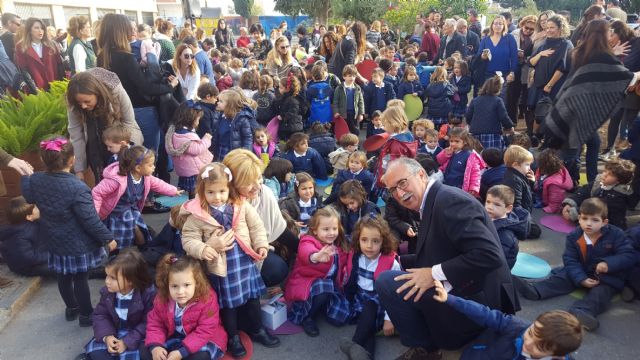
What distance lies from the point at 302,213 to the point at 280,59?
479 cm

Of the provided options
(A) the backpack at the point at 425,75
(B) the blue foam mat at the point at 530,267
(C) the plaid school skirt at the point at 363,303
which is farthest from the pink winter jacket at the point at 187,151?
(A) the backpack at the point at 425,75

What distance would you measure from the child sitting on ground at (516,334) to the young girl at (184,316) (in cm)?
149

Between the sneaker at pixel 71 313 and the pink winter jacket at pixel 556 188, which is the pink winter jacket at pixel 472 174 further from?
the sneaker at pixel 71 313

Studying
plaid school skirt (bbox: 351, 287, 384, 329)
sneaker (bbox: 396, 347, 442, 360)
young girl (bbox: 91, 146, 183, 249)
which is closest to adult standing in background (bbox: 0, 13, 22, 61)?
young girl (bbox: 91, 146, 183, 249)

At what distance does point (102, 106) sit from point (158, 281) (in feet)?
7.10

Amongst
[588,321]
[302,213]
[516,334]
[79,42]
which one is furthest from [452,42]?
[516,334]

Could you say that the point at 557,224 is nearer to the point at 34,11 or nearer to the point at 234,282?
the point at 234,282

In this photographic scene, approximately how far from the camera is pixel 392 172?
2.72m

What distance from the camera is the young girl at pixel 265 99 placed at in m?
7.47

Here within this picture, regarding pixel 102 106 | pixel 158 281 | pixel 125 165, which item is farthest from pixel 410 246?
pixel 102 106

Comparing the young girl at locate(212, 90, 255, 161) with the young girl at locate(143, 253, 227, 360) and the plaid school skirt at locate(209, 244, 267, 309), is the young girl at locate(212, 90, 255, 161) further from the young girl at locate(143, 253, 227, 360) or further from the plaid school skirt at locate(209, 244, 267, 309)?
the young girl at locate(143, 253, 227, 360)

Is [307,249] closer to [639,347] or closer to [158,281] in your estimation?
[158,281]

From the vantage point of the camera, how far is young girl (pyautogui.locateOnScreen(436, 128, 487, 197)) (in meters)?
4.91

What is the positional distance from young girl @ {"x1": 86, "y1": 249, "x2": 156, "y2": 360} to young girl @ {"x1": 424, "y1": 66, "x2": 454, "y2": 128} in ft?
19.9
